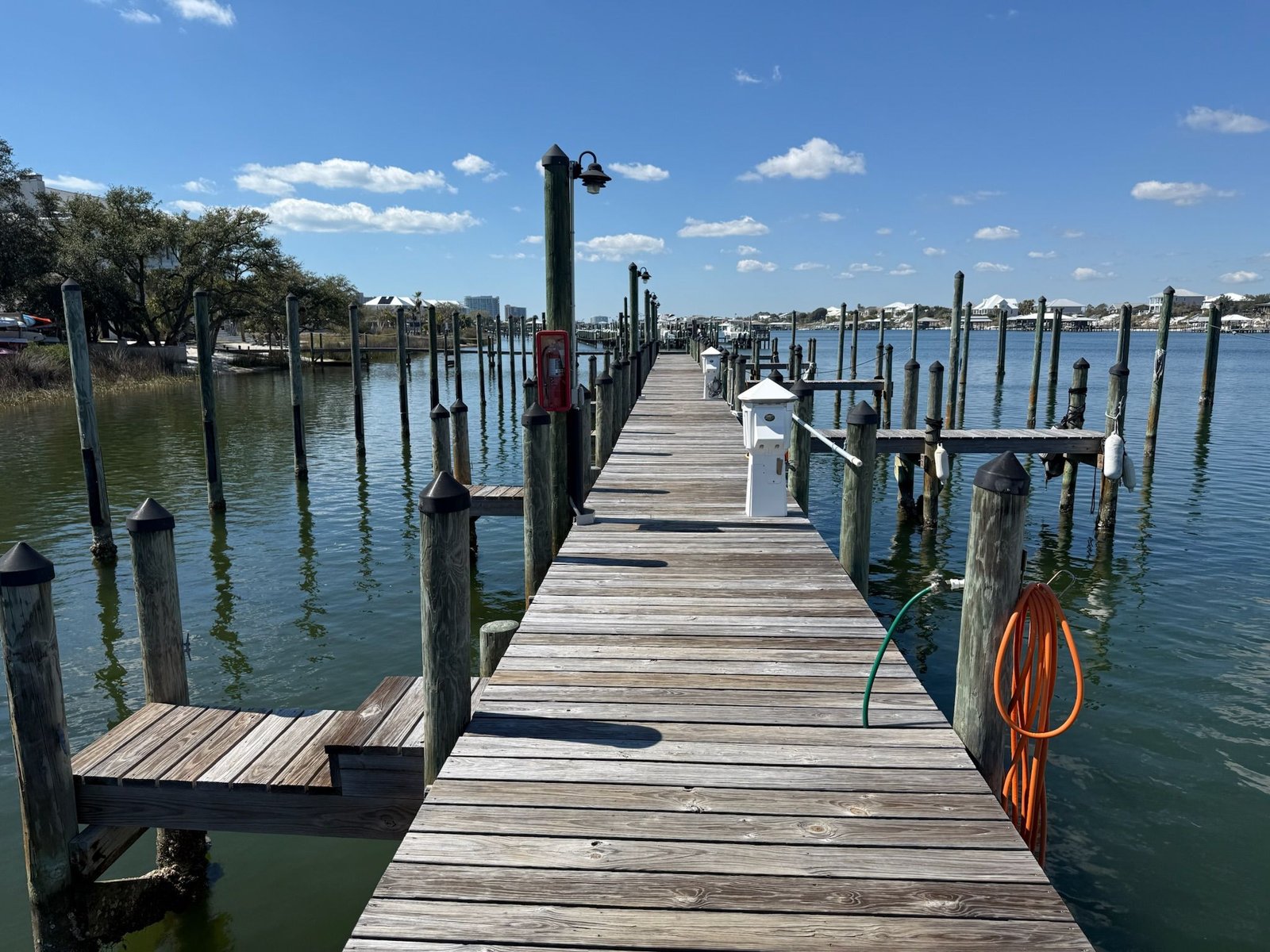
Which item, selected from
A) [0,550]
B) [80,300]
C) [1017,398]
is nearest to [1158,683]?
[80,300]

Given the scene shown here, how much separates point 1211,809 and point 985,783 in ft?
14.1

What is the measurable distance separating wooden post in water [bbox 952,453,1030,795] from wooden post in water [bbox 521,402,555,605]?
10.5 ft

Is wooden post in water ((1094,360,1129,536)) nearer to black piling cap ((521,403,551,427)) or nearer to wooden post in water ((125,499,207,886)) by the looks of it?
black piling cap ((521,403,551,427))

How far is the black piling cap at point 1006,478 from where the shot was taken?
3.15 metres

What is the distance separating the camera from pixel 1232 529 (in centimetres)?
1381

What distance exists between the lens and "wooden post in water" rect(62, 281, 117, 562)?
438 inches

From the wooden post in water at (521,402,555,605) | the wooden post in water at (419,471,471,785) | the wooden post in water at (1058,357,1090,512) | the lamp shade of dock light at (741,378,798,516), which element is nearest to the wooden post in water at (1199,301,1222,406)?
the wooden post in water at (1058,357,1090,512)

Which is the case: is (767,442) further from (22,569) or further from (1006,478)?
(22,569)

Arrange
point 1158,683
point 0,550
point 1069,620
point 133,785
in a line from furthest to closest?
point 0,550 → point 1069,620 → point 1158,683 → point 133,785

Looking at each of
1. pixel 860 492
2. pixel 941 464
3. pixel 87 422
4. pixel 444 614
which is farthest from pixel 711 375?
pixel 444 614

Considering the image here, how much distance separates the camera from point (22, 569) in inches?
138

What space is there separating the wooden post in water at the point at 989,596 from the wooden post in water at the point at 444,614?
6.99ft

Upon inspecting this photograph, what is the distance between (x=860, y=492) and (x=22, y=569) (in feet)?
16.1

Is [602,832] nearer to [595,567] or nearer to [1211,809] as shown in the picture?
[595,567]
